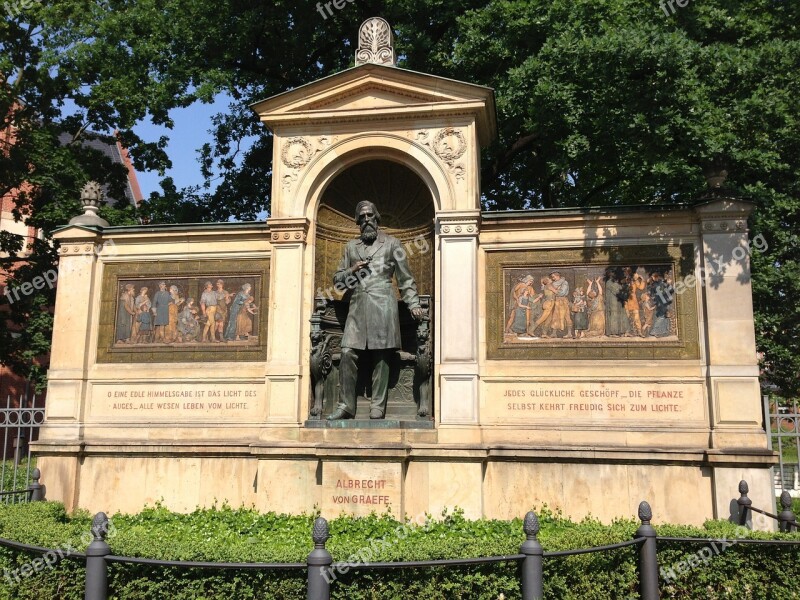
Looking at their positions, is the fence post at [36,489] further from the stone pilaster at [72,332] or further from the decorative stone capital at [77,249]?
the decorative stone capital at [77,249]

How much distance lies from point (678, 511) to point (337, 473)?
16.0 feet

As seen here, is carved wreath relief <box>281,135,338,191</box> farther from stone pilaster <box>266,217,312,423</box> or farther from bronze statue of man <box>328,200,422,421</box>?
bronze statue of man <box>328,200,422,421</box>

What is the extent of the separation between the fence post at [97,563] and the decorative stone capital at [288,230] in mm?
6767

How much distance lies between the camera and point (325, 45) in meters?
19.8

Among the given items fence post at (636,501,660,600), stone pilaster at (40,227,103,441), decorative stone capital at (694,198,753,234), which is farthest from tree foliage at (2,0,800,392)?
fence post at (636,501,660,600)

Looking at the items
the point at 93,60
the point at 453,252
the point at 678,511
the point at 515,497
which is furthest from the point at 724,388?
the point at 93,60

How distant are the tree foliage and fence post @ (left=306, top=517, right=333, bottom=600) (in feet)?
26.6

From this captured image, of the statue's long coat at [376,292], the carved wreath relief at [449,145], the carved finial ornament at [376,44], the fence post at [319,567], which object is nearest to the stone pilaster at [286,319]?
the statue's long coat at [376,292]

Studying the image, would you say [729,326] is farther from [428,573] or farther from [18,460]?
[18,460]

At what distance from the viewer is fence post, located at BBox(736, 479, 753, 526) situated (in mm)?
9461

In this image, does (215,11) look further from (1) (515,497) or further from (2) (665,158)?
(1) (515,497)

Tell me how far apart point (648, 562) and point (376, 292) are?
6054 millimetres

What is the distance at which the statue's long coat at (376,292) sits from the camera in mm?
11492

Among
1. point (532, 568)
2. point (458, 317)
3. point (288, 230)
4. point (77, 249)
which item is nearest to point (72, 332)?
point (77, 249)
